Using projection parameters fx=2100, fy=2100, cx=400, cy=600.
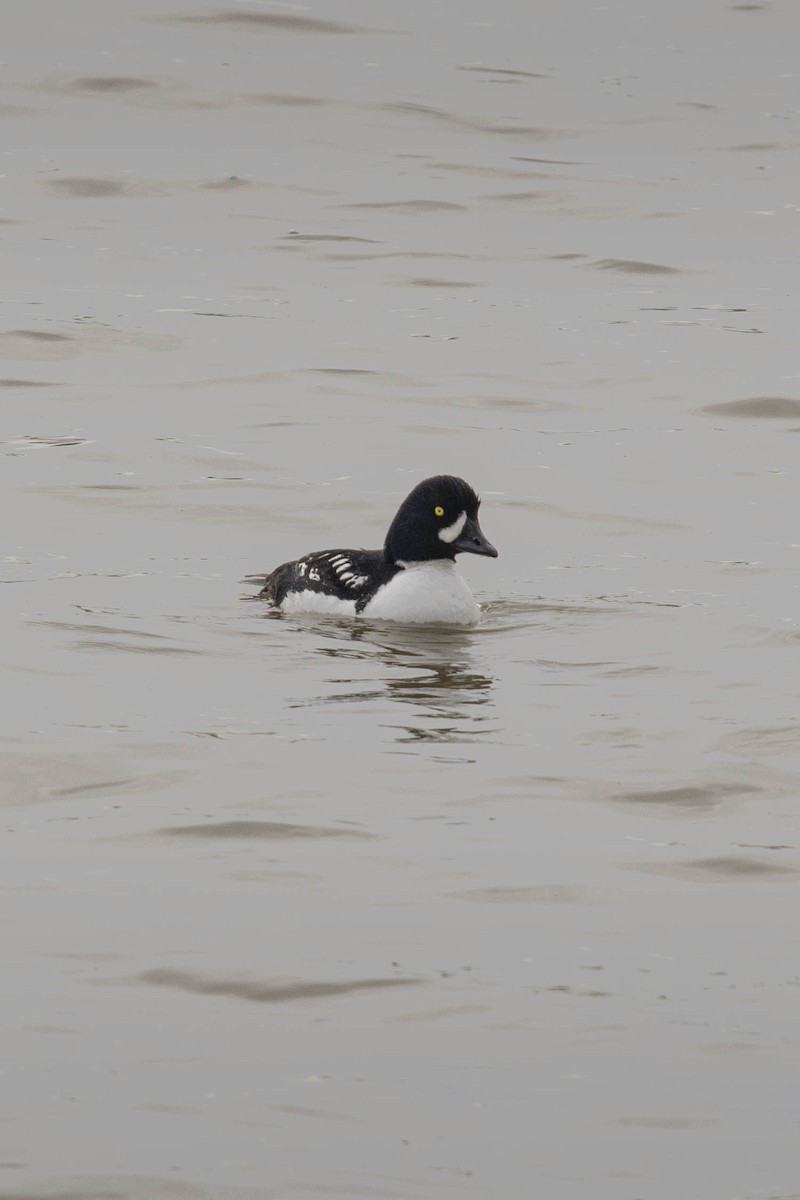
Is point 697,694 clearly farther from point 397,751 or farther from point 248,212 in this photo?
point 248,212

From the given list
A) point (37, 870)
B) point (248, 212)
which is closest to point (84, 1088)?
point (37, 870)

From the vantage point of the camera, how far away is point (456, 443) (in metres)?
16.1

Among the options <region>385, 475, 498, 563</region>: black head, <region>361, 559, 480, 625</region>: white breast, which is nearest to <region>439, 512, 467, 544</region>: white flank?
<region>385, 475, 498, 563</region>: black head

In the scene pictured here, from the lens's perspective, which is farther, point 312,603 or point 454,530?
point 454,530

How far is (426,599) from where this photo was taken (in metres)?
11.6

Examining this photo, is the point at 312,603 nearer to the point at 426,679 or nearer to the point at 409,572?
the point at 409,572

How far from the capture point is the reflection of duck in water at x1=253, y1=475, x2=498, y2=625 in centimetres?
1155

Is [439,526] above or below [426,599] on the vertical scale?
above

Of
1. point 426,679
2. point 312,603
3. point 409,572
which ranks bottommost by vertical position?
point 426,679

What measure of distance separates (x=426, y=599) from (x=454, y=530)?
1.86 ft

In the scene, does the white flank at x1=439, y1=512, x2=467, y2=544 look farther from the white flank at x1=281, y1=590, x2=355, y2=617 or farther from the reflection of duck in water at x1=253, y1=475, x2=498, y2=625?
the white flank at x1=281, y1=590, x2=355, y2=617

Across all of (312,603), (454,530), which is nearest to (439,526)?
(454,530)

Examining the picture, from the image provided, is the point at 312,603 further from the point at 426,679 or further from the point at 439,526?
the point at 426,679

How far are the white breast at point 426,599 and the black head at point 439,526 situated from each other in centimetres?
14
